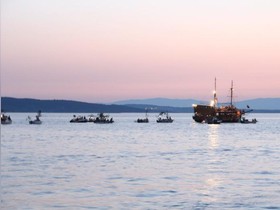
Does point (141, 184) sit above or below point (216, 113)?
below

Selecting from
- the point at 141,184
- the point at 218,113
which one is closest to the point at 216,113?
the point at 218,113

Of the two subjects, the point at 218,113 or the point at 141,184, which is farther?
the point at 218,113

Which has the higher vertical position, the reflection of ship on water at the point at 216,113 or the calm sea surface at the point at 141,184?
the reflection of ship on water at the point at 216,113

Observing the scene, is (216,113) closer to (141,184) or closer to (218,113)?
(218,113)

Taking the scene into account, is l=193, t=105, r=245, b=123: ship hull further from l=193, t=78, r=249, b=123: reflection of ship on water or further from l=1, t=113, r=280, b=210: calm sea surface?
l=1, t=113, r=280, b=210: calm sea surface

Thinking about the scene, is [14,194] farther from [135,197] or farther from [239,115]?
[239,115]

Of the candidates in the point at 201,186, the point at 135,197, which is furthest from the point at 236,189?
the point at 135,197

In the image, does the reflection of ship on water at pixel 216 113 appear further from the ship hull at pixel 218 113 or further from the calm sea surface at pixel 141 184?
the calm sea surface at pixel 141 184

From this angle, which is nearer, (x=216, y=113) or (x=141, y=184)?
(x=141, y=184)

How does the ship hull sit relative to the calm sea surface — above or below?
above

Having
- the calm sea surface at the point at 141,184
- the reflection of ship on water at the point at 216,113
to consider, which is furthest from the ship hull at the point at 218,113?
the calm sea surface at the point at 141,184

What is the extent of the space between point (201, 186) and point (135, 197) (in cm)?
585

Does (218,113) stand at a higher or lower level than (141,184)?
higher

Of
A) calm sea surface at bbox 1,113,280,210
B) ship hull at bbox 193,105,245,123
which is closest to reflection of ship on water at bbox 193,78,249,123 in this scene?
ship hull at bbox 193,105,245,123
